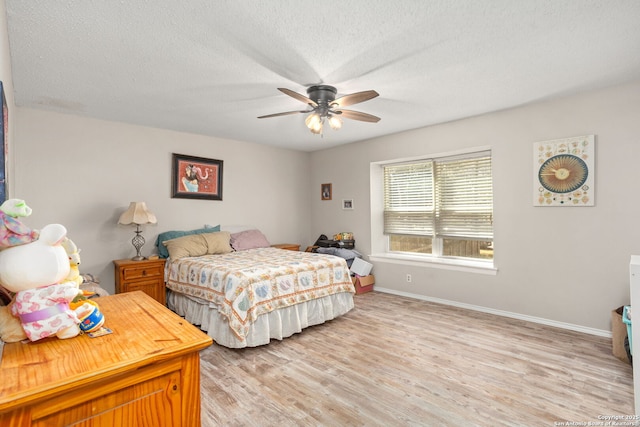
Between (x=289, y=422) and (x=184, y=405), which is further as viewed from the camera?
(x=289, y=422)

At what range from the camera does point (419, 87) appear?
286 centimetres

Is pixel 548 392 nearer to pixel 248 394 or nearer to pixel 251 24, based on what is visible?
pixel 248 394

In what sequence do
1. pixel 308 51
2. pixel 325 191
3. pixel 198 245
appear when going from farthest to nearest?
1. pixel 325 191
2. pixel 198 245
3. pixel 308 51

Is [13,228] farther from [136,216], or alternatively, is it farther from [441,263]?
[441,263]

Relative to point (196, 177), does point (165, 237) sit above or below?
below

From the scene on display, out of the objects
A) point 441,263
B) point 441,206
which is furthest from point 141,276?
point 441,206

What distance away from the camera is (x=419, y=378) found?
7.77 feet

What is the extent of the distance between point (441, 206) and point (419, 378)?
8.55ft

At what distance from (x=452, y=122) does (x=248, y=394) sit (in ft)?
12.1

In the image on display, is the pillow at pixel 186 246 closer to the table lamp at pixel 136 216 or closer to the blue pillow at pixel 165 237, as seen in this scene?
the blue pillow at pixel 165 237

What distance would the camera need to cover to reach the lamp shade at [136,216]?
363 cm

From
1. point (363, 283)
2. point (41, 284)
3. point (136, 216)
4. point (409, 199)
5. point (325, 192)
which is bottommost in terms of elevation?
point (363, 283)

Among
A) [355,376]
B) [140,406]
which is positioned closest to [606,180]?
[355,376]

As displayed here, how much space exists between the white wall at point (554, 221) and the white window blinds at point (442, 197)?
0.26 m
